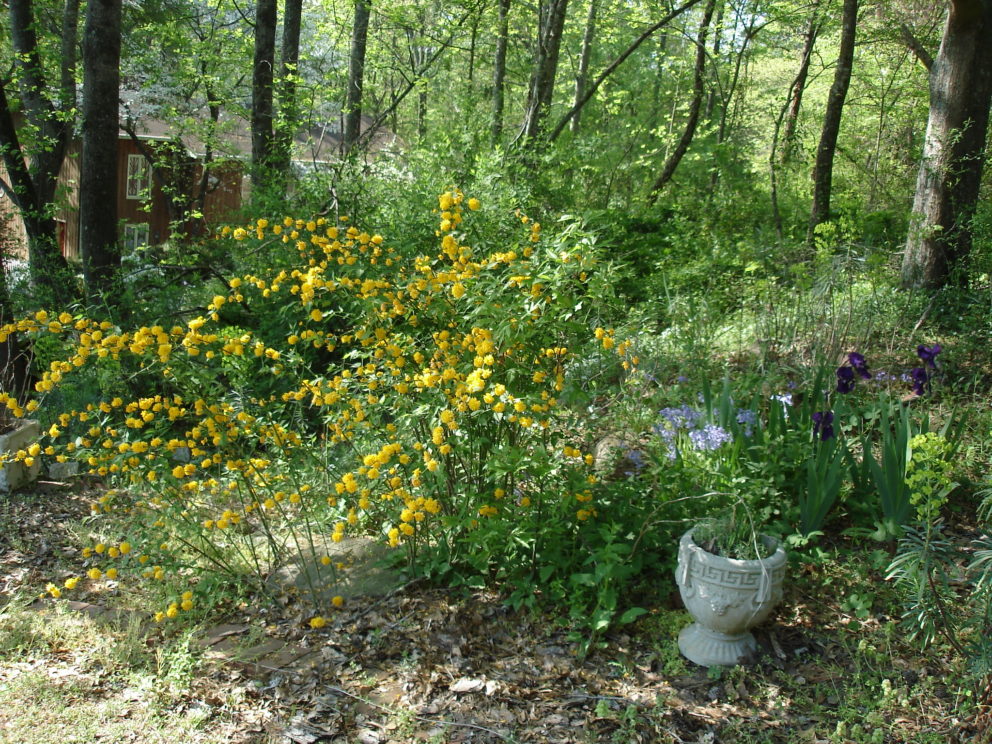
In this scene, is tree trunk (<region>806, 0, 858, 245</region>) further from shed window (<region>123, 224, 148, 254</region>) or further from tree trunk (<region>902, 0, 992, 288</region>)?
shed window (<region>123, 224, 148, 254</region>)

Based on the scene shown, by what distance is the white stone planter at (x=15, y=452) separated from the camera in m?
4.71

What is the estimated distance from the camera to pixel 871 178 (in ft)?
46.4

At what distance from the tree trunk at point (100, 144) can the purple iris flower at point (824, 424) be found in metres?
5.01

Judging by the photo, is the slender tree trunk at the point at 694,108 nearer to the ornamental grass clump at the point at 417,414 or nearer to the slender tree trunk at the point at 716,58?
the slender tree trunk at the point at 716,58

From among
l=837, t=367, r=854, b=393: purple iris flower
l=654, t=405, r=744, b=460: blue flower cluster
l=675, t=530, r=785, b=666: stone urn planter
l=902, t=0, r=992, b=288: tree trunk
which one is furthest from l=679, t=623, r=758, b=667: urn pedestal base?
l=902, t=0, r=992, b=288: tree trunk

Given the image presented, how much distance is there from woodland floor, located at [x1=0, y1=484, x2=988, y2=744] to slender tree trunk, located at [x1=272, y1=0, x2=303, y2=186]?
15.4 feet

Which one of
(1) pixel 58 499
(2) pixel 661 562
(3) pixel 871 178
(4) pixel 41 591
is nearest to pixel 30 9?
(1) pixel 58 499

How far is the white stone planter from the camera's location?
15.5 ft

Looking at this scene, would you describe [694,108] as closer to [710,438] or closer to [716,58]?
[716,58]

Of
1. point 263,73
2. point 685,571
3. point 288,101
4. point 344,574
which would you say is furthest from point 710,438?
point 263,73

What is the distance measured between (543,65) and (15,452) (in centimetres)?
669

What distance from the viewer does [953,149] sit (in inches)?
231

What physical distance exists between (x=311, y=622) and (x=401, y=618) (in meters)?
0.36

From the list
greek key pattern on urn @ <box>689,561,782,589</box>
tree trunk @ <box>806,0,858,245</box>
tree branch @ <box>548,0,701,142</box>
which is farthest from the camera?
tree trunk @ <box>806,0,858,245</box>
